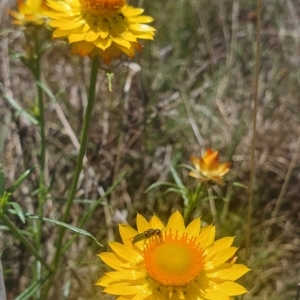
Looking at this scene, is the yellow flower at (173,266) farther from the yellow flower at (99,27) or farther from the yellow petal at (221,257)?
the yellow flower at (99,27)

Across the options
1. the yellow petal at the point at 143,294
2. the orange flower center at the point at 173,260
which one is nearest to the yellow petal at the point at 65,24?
the orange flower center at the point at 173,260

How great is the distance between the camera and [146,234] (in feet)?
4.75

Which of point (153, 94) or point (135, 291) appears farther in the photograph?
point (153, 94)

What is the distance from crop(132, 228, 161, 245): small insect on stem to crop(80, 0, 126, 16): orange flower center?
0.70 metres

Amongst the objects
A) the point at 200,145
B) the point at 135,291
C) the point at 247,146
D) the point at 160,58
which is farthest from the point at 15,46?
the point at 135,291

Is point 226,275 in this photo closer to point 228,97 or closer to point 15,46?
point 228,97

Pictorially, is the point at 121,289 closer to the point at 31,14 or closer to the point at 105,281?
the point at 105,281

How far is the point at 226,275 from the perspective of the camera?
4.70ft

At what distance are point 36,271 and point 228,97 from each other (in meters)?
1.52

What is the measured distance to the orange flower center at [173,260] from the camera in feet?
4.56

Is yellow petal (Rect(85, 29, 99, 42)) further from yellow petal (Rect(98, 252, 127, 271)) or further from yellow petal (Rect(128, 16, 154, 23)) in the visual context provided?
yellow petal (Rect(98, 252, 127, 271))

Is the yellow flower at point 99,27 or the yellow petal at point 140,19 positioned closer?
the yellow flower at point 99,27

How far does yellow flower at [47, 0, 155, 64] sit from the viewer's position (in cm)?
166

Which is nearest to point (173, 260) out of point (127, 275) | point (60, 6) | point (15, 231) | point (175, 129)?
point (127, 275)
